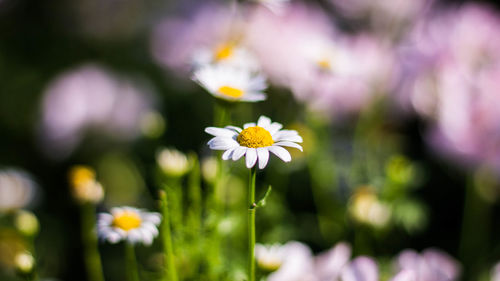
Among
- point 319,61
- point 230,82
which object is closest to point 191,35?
point 319,61

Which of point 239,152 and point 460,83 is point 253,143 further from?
point 460,83

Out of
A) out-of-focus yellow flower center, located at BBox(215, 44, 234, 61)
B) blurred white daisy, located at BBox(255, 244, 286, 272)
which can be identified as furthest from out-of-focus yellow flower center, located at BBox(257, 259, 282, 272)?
out-of-focus yellow flower center, located at BBox(215, 44, 234, 61)

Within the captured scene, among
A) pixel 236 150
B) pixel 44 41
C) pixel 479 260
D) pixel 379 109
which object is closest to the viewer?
pixel 236 150

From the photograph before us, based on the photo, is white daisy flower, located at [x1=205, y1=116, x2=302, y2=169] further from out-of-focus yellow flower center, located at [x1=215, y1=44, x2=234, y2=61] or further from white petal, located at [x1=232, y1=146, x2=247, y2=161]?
out-of-focus yellow flower center, located at [x1=215, y1=44, x2=234, y2=61]

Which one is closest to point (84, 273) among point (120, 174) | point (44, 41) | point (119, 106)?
point (120, 174)

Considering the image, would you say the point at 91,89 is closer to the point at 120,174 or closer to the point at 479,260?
the point at 120,174

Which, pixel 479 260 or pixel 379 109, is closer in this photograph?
pixel 479 260
